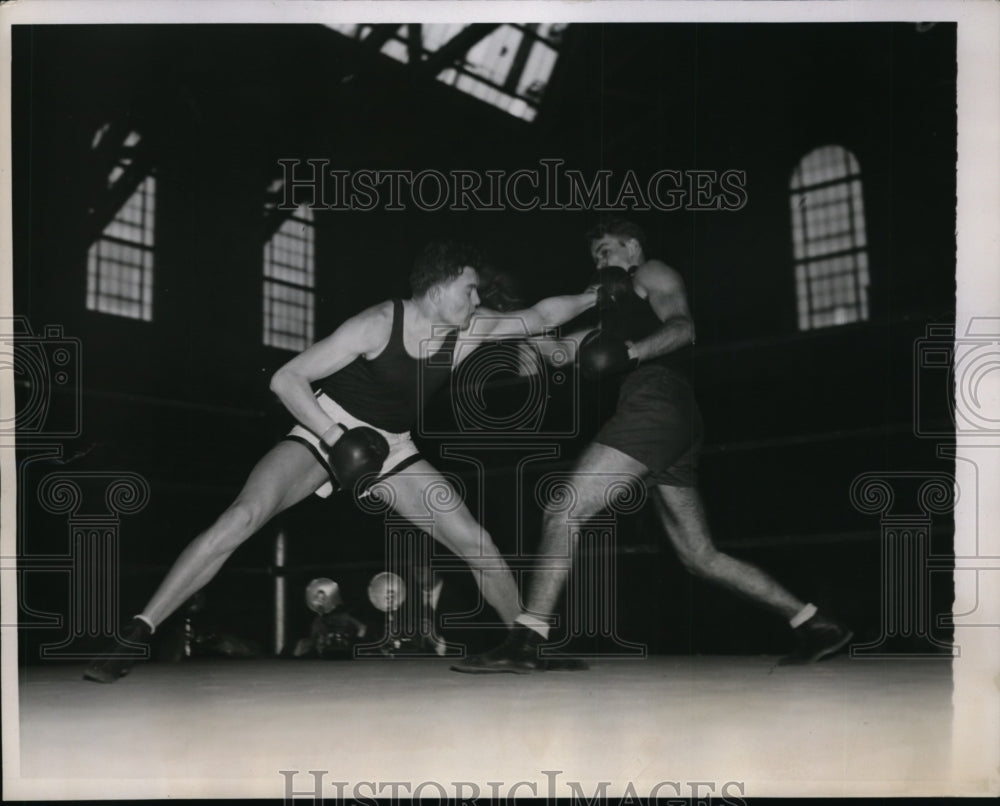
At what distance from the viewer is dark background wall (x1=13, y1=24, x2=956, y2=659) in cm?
625

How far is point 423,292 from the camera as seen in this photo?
6.30 m

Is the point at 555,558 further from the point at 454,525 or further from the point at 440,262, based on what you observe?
the point at 440,262

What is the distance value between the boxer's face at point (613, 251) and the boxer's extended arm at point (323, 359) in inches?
42.2

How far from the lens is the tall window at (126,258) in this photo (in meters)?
6.33

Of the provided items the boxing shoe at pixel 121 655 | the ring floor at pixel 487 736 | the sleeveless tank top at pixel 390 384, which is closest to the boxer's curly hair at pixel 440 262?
the sleeveless tank top at pixel 390 384

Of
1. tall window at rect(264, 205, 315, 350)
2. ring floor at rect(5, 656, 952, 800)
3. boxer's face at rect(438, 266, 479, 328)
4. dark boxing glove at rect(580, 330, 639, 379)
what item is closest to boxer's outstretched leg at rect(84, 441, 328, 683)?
ring floor at rect(5, 656, 952, 800)

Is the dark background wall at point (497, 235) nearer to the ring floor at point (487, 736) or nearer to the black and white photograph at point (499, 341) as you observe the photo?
the black and white photograph at point (499, 341)

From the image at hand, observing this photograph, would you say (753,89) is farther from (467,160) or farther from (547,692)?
(547,692)

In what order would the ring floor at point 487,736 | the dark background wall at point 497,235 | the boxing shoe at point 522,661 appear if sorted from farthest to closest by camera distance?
the dark background wall at point 497,235, the boxing shoe at point 522,661, the ring floor at point 487,736

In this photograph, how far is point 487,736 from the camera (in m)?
6.02

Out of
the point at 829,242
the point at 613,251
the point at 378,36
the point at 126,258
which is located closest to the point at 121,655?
the point at 126,258

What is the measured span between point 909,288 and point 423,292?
2.44 meters

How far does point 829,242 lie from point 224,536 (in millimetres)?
3364

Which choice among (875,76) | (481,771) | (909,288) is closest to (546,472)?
(481,771)
